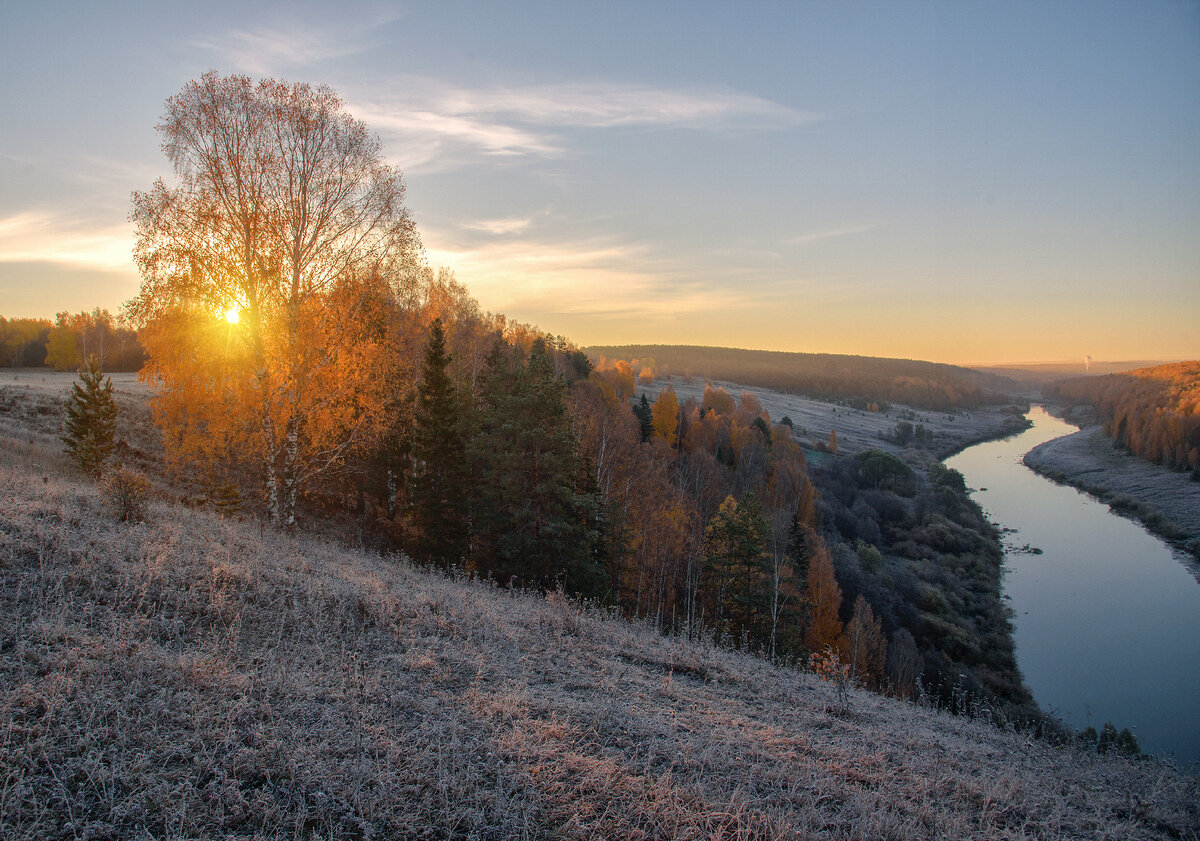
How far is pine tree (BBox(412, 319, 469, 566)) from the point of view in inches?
733

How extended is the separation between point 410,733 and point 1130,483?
8901cm

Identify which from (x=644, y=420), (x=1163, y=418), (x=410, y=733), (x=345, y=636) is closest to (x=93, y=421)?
(x=345, y=636)

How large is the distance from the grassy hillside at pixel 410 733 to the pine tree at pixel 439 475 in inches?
431

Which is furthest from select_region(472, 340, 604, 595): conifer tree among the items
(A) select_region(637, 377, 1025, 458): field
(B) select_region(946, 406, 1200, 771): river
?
(A) select_region(637, 377, 1025, 458): field

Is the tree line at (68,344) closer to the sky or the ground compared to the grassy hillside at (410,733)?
closer to the sky

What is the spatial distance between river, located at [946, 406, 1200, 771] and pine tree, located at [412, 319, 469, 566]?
18.3 m

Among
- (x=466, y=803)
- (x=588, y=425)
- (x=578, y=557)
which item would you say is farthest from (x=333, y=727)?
(x=588, y=425)

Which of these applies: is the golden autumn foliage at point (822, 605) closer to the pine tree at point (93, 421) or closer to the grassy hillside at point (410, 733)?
the grassy hillside at point (410, 733)

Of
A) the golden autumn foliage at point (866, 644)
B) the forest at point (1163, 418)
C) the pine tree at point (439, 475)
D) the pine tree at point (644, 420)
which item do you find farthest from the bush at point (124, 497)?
the forest at point (1163, 418)

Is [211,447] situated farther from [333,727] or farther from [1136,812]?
[1136,812]

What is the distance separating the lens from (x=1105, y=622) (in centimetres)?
3406

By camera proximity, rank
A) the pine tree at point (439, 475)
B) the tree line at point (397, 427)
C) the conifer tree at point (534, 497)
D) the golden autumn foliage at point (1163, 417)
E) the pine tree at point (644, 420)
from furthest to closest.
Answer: the golden autumn foliage at point (1163, 417), the pine tree at point (644, 420), the pine tree at point (439, 475), the conifer tree at point (534, 497), the tree line at point (397, 427)

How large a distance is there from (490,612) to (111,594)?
421 centimetres

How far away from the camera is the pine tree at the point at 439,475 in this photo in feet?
61.1
